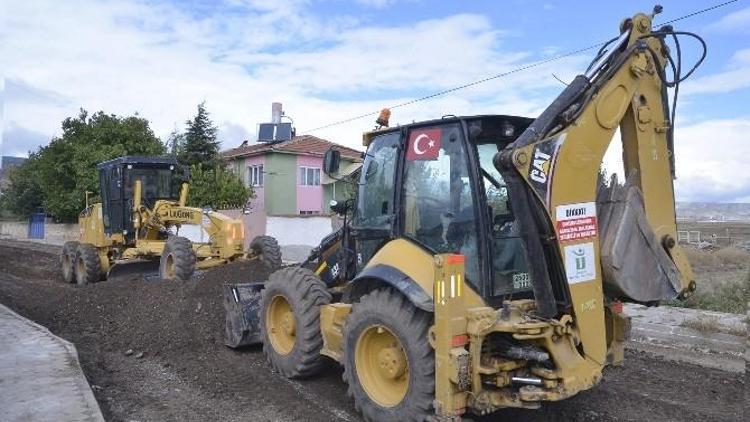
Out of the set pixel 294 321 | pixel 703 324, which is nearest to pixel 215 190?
pixel 294 321

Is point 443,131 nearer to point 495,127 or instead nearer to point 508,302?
point 495,127

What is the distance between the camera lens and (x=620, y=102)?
4398mm

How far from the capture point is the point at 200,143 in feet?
97.8

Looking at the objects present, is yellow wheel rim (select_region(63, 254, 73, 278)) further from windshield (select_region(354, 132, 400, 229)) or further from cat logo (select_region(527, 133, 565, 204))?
cat logo (select_region(527, 133, 565, 204))

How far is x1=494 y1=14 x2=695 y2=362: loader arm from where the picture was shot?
4113mm

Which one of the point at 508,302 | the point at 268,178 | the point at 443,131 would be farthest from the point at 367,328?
the point at 268,178

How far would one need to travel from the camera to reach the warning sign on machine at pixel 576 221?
4.14m

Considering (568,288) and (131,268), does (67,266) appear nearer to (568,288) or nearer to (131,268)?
(131,268)

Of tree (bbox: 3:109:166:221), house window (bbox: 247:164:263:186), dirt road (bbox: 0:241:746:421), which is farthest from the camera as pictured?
house window (bbox: 247:164:263:186)

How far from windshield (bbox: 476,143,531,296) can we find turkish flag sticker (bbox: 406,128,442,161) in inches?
14.8

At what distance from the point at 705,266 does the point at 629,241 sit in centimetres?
1663

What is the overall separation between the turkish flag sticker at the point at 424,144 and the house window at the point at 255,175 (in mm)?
28555

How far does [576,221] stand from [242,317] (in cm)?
423

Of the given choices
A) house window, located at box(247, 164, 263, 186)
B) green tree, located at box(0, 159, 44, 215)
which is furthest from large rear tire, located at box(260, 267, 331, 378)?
green tree, located at box(0, 159, 44, 215)
